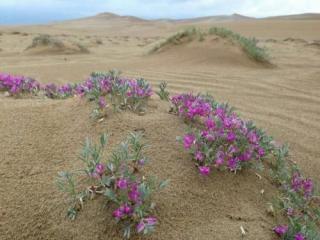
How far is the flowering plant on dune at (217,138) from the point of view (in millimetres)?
2320

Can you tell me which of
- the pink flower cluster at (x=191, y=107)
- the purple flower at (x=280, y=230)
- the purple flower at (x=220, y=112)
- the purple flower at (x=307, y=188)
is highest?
the pink flower cluster at (x=191, y=107)

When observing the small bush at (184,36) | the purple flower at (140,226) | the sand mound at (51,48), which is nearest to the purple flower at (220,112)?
the purple flower at (140,226)

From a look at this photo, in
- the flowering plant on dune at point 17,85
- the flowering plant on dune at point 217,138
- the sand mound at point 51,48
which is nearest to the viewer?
the flowering plant on dune at point 217,138

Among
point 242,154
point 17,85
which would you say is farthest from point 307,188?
point 17,85

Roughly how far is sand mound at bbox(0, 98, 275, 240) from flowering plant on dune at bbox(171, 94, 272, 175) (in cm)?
7

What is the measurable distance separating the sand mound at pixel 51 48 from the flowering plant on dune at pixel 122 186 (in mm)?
8649

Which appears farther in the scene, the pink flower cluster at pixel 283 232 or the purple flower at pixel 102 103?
the purple flower at pixel 102 103

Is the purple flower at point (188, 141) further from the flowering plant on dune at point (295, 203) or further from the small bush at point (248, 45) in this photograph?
the small bush at point (248, 45)

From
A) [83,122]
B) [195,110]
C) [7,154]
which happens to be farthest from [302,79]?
[7,154]

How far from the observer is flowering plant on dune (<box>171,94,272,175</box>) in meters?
2.32

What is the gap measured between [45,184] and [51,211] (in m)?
0.18

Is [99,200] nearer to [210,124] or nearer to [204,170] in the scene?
[204,170]

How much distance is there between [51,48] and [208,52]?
4282 millimetres

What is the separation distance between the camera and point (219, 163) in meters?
2.30
